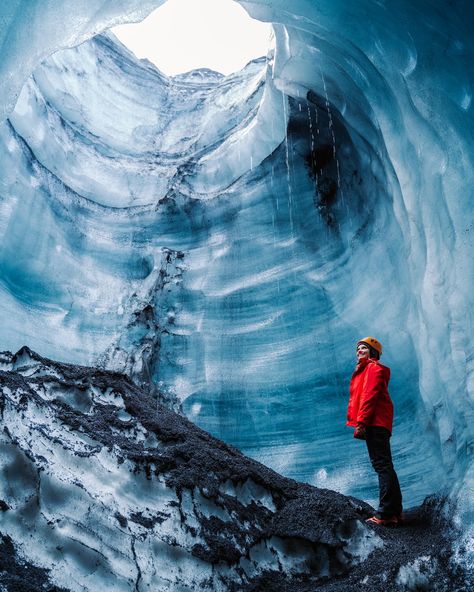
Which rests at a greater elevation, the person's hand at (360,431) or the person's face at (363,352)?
Answer: the person's face at (363,352)

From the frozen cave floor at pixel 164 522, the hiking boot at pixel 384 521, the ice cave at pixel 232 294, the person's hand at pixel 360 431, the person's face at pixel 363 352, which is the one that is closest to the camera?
the frozen cave floor at pixel 164 522

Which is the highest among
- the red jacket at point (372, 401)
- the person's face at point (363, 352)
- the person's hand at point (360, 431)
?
the person's face at point (363, 352)

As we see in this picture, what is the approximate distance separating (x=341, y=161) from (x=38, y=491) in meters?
4.26

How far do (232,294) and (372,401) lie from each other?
299 cm

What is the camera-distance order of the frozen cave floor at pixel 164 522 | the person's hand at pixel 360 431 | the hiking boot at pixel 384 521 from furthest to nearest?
1. the person's hand at pixel 360 431
2. the hiking boot at pixel 384 521
3. the frozen cave floor at pixel 164 522

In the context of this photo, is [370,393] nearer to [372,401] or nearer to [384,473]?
[372,401]

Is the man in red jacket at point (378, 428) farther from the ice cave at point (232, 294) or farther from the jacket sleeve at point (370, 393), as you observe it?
the ice cave at point (232, 294)

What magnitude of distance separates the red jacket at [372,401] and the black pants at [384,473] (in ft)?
0.18

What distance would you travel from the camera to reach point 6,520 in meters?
2.71

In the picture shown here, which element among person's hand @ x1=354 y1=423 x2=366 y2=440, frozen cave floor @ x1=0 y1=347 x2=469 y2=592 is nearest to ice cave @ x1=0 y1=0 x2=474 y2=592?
frozen cave floor @ x1=0 y1=347 x2=469 y2=592

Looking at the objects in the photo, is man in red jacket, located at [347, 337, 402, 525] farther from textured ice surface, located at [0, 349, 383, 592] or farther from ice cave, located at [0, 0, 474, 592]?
ice cave, located at [0, 0, 474, 592]

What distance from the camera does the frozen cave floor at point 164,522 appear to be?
276cm

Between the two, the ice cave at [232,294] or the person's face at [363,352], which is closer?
the ice cave at [232,294]

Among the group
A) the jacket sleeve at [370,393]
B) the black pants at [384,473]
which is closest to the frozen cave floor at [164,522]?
the black pants at [384,473]
